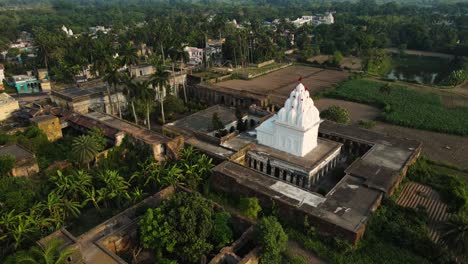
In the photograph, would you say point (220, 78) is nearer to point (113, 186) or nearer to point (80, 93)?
point (80, 93)

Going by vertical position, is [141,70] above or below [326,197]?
above

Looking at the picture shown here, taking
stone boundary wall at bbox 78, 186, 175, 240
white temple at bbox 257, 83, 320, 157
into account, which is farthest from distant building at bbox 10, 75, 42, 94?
white temple at bbox 257, 83, 320, 157

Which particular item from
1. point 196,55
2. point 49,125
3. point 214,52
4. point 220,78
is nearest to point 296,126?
point 49,125

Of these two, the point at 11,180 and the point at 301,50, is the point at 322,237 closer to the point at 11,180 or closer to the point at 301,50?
the point at 11,180

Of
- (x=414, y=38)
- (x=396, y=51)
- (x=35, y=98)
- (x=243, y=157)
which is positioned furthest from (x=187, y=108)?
(x=414, y=38)

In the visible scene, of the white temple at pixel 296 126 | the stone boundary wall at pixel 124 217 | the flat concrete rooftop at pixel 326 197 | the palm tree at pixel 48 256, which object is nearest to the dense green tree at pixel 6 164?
the stone boundary wall at pixel 124 217

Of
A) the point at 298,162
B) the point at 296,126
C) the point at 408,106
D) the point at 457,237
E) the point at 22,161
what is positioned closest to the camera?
the point at 457,237

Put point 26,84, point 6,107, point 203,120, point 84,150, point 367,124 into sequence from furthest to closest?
point 26,84 < point 367,124 < point 6,107 < point 203,120 < point 84,150

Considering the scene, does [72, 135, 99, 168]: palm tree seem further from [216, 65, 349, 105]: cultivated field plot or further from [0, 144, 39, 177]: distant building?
[216, 65, 349, 105]: cultivated field plot

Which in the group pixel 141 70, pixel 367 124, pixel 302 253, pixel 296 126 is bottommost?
pixel 302 253
